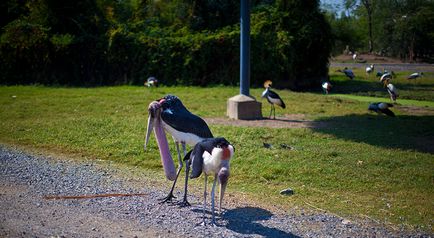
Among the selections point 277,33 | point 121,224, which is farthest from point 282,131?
point 277,33

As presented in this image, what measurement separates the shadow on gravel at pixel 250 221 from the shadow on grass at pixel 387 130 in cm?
414

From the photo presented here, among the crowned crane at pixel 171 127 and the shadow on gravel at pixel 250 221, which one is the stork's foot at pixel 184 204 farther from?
the shadow on gravel at pixel 250 221

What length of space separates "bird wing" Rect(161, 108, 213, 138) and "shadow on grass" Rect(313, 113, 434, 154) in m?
4.31

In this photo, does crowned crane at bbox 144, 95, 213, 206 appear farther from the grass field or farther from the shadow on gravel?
the grass field

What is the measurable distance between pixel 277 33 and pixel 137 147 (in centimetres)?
1249

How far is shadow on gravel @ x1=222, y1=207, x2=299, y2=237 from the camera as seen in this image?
508 cm

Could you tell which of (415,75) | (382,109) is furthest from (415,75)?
(382,109)

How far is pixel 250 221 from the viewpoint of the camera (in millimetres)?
5402

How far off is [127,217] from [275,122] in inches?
264

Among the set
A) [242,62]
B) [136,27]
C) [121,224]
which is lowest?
[121,224]

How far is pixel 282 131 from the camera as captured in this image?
1023 cm

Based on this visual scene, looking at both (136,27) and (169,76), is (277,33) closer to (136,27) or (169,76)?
(169,76)

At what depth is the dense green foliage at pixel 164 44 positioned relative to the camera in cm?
2011

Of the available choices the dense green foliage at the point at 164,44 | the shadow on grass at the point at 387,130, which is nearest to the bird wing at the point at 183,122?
the shadow on grass at the point at 387,130
